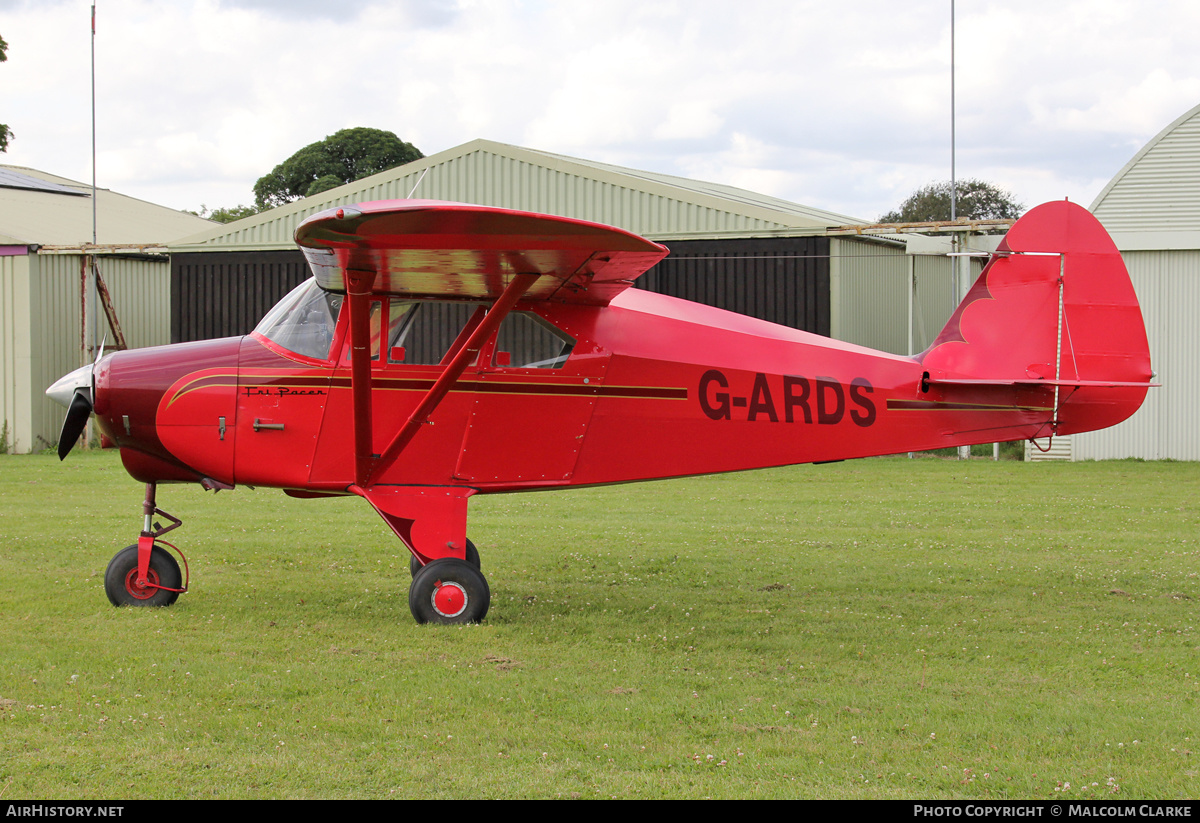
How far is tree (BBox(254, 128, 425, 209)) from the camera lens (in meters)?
60.7

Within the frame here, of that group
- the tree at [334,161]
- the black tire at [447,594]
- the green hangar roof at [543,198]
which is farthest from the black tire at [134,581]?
the tree at [334,161]

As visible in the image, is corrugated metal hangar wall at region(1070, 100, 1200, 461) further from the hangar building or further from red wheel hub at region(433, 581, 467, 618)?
the hangar building

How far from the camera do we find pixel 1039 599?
869 centimetres

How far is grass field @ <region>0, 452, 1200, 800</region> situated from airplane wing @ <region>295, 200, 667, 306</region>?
2.49 meters

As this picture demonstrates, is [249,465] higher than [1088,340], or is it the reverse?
[1088,340]

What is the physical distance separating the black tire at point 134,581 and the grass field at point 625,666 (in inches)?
9.0

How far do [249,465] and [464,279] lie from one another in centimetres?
211

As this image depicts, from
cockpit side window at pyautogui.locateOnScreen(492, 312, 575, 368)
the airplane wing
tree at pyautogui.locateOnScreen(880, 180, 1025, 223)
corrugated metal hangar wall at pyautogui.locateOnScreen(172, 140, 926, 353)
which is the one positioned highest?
tree at pyautogui.locateOnScreen(880, 180, 1025, 223)

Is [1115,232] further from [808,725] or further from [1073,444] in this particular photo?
[808,725]

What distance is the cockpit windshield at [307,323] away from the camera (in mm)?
7832

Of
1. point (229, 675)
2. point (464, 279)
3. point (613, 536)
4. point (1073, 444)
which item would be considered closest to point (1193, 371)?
point (1073, 444)

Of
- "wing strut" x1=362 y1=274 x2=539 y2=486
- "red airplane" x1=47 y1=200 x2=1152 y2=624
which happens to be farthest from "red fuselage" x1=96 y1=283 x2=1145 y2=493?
"wing strut" x1=362 y1=274 x2=539 y2=486

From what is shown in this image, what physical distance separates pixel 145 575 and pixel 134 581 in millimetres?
116

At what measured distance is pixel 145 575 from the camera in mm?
8109
